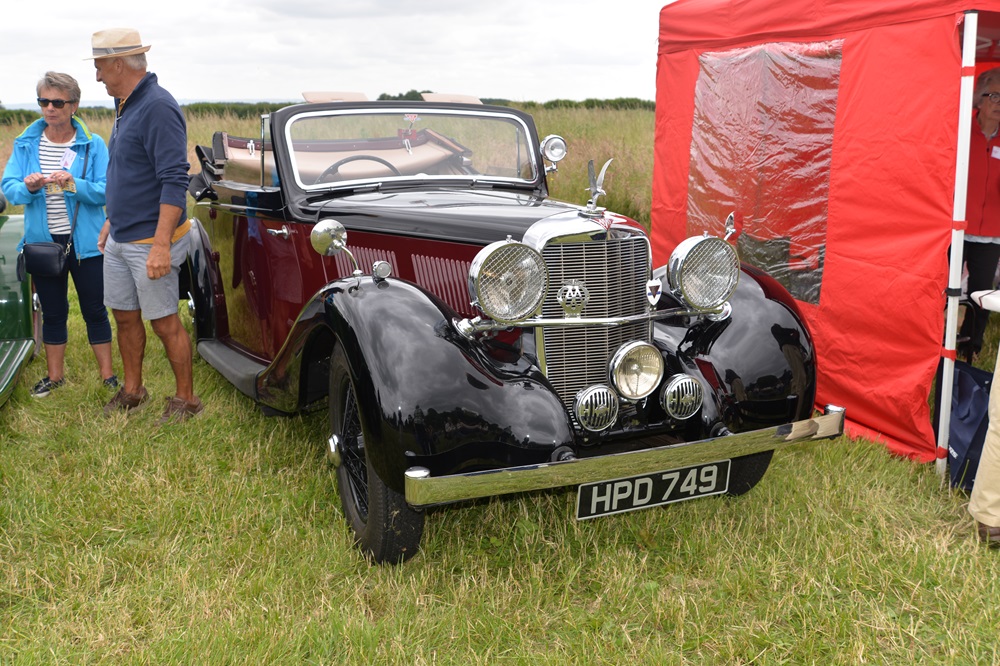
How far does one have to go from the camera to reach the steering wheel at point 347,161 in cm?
387

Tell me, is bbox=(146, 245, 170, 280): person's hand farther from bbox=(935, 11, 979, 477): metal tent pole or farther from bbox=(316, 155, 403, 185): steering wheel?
bbox=(935, 11, 979, 477): metal tent pole

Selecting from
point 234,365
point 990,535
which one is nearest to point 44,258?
point 234,365

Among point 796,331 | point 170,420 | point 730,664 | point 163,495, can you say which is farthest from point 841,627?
point 170,420

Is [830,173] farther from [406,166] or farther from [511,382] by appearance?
[511,382]

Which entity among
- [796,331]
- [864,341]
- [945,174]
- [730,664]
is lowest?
[730,664]

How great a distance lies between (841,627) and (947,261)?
6.49 feet

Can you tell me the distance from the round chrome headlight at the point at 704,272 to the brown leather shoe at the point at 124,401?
3.01 m

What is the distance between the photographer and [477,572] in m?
2.81

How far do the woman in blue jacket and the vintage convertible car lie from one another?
1215 millimetres

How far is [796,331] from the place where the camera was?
3066mm

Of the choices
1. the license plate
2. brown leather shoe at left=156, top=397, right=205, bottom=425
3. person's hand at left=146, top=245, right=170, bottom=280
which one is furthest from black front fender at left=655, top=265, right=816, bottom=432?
brown leather shoe at left=156, top=397, right=205, bottom=425

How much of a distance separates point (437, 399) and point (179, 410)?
230cm

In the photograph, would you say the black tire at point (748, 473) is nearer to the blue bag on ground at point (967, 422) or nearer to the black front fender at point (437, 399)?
the blue bag on ground at point (967, 422)

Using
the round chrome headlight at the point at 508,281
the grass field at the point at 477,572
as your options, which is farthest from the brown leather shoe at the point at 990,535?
the round chrome headlight at the point at 508,281
